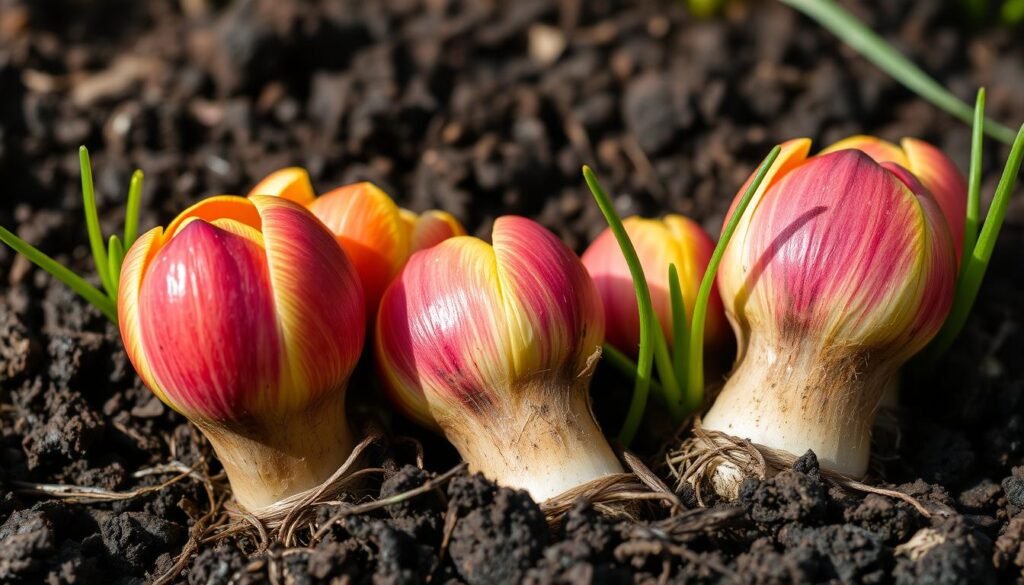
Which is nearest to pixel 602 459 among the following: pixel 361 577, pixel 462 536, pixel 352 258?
pixel 462 536

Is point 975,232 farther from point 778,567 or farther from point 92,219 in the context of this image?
point 92,219

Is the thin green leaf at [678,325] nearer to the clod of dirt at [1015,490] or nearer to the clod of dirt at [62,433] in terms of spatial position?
the clod of dirt at [1015,490]

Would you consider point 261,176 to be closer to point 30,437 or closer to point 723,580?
point 30,437

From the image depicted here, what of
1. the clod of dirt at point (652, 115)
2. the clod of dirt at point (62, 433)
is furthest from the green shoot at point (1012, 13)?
the clod of dirt at point (62, 433)

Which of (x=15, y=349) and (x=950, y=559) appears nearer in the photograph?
(x=950, y=559)

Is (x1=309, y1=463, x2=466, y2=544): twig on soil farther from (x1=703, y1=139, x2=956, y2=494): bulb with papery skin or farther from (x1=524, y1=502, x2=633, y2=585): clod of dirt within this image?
(x1=703, y1=139, x2=956, y2=494): bulb with papery skin

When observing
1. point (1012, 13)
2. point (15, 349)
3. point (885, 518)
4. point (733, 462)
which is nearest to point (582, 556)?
point (733, 462)

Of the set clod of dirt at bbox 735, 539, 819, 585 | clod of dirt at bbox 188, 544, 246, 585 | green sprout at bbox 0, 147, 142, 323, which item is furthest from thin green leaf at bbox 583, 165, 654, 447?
green sprout at bbox 0, 147, 142, 323
